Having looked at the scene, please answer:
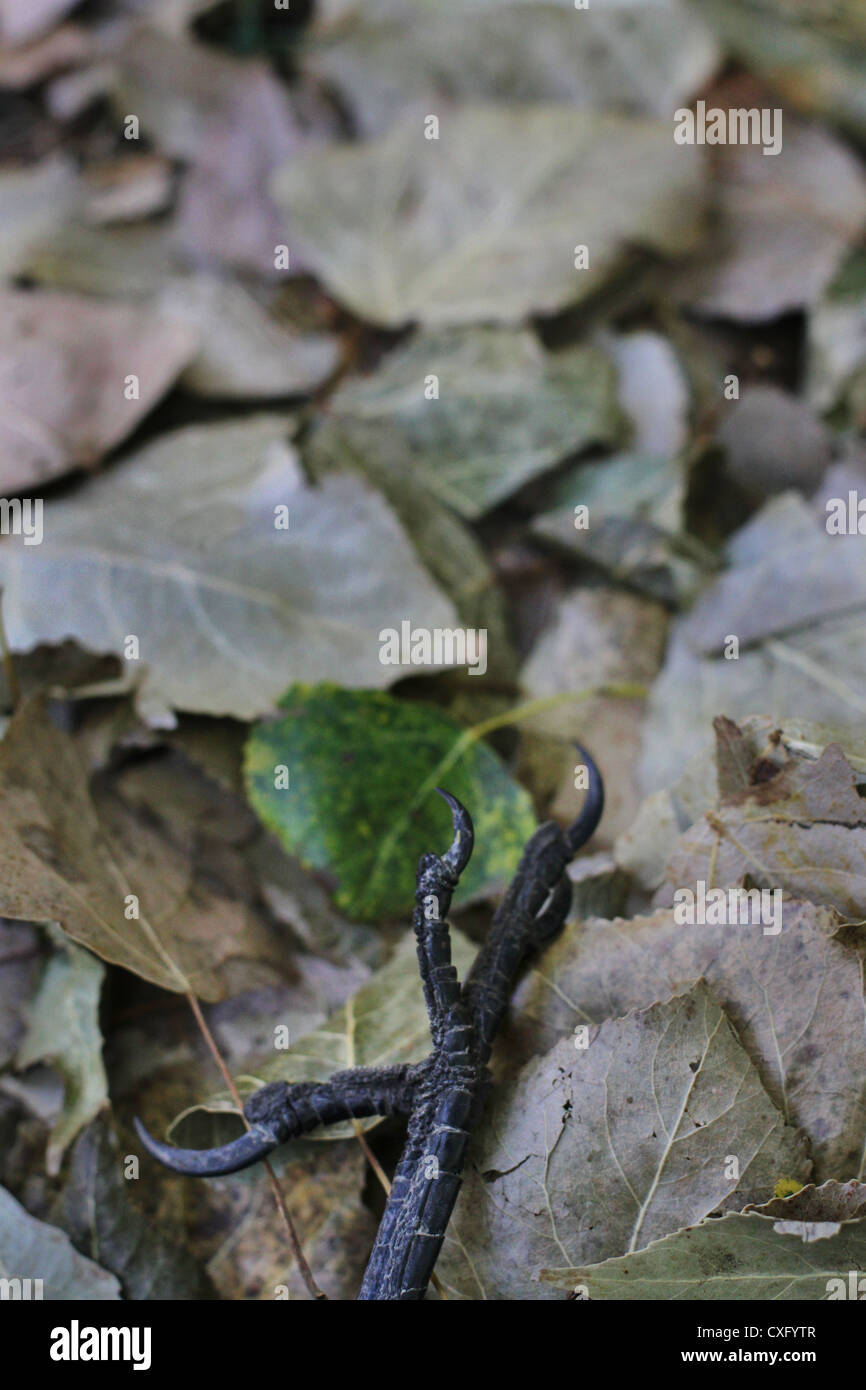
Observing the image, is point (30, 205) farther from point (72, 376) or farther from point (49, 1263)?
point (49, 1263)

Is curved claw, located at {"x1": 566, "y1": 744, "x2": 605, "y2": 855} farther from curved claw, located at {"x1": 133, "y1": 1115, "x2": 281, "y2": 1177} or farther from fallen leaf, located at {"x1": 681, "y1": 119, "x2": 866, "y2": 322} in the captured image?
fallen leaf, located at {"x1": 681, "y1": 119, "x2": 866, "y2": 322}

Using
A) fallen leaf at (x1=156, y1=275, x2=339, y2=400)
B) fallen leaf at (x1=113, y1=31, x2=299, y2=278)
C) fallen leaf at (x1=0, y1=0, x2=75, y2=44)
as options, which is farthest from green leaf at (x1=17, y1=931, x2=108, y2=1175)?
fallen leaf at (x1=0, y1=0, x2=75, y2=44)

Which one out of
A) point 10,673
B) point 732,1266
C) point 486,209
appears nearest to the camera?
point 732,1266

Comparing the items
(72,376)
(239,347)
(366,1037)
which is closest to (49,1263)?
(366,1037)

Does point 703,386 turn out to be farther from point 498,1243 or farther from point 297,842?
point 498,1243

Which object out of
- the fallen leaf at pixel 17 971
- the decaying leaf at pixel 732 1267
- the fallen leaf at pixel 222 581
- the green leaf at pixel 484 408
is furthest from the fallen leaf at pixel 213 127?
the decaying leaf at pixel 732 1267

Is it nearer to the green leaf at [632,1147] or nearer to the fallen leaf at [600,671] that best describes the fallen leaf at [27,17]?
the fallen leaf at [600,671]

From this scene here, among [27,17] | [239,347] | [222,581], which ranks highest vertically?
[27,17]
